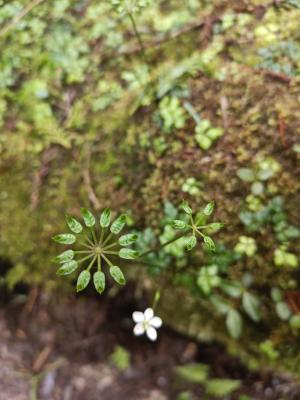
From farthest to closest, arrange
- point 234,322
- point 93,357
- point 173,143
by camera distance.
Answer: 1. point 93,357
2. point 173,143
3. point 234,322

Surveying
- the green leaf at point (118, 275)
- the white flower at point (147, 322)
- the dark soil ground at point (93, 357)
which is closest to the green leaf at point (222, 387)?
the dark soil ground at point (93, 357)

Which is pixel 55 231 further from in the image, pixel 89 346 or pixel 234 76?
pixel 234 76

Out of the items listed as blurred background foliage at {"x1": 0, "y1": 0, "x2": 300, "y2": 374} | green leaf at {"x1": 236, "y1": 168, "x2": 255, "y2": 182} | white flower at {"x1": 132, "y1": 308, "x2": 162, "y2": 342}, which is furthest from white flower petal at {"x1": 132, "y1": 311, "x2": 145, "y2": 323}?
green leaf at {"x1": 236, "y1": 168, "x2": 255, "y2": 182}

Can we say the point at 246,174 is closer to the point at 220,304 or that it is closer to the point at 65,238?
the point at 220,304

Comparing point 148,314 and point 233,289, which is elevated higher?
point 148,314

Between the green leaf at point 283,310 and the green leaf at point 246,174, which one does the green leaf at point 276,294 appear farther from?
the green leaf at point 246,174

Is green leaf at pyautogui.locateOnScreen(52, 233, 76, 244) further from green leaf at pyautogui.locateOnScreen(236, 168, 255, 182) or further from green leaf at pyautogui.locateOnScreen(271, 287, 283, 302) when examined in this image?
green leaf at pyautogui.locateOnScreen(271, 287, 283, 302)

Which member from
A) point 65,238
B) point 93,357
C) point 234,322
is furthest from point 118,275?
point 93,357

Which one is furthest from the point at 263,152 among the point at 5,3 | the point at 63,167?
the point at 5,3
